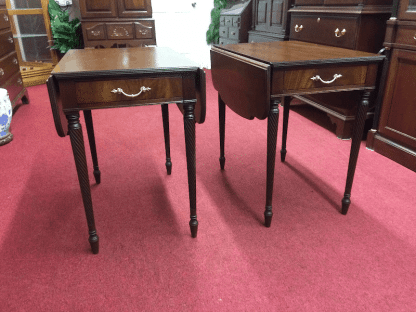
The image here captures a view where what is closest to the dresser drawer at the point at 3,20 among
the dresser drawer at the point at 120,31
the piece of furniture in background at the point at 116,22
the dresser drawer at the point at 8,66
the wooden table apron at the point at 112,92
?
the dresser drawer at the point at 8,66

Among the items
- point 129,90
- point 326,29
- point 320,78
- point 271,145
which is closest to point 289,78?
point 320,78

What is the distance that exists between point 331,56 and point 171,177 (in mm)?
1185

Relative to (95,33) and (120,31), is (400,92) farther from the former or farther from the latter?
(95,33)

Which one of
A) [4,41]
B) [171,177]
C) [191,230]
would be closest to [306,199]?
[191,230]

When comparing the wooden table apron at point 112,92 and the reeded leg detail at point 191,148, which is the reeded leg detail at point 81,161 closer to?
the wooden table apron at point 112,92

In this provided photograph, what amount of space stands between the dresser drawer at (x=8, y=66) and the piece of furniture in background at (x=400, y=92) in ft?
10.4

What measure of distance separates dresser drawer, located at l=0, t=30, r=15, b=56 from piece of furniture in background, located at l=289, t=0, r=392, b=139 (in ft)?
9.13

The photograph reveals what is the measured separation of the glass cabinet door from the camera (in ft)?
6.42

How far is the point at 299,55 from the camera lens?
149cm

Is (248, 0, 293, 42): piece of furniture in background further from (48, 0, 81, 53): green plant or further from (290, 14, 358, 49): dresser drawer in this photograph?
(48, 0, 81, 53): green plant

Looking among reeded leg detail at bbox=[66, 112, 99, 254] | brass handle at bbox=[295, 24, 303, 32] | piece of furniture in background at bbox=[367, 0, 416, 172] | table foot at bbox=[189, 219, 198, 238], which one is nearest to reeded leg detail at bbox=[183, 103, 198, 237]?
table foot at bbox=[189, 219, 198, 238]

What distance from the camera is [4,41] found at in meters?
3.21

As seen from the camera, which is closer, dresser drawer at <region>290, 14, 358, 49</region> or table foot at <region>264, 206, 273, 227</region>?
table foot at <region>264, 206, 273, 227</region>

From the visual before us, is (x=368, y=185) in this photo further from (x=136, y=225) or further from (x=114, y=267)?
Answer: (x=114, y=267)
